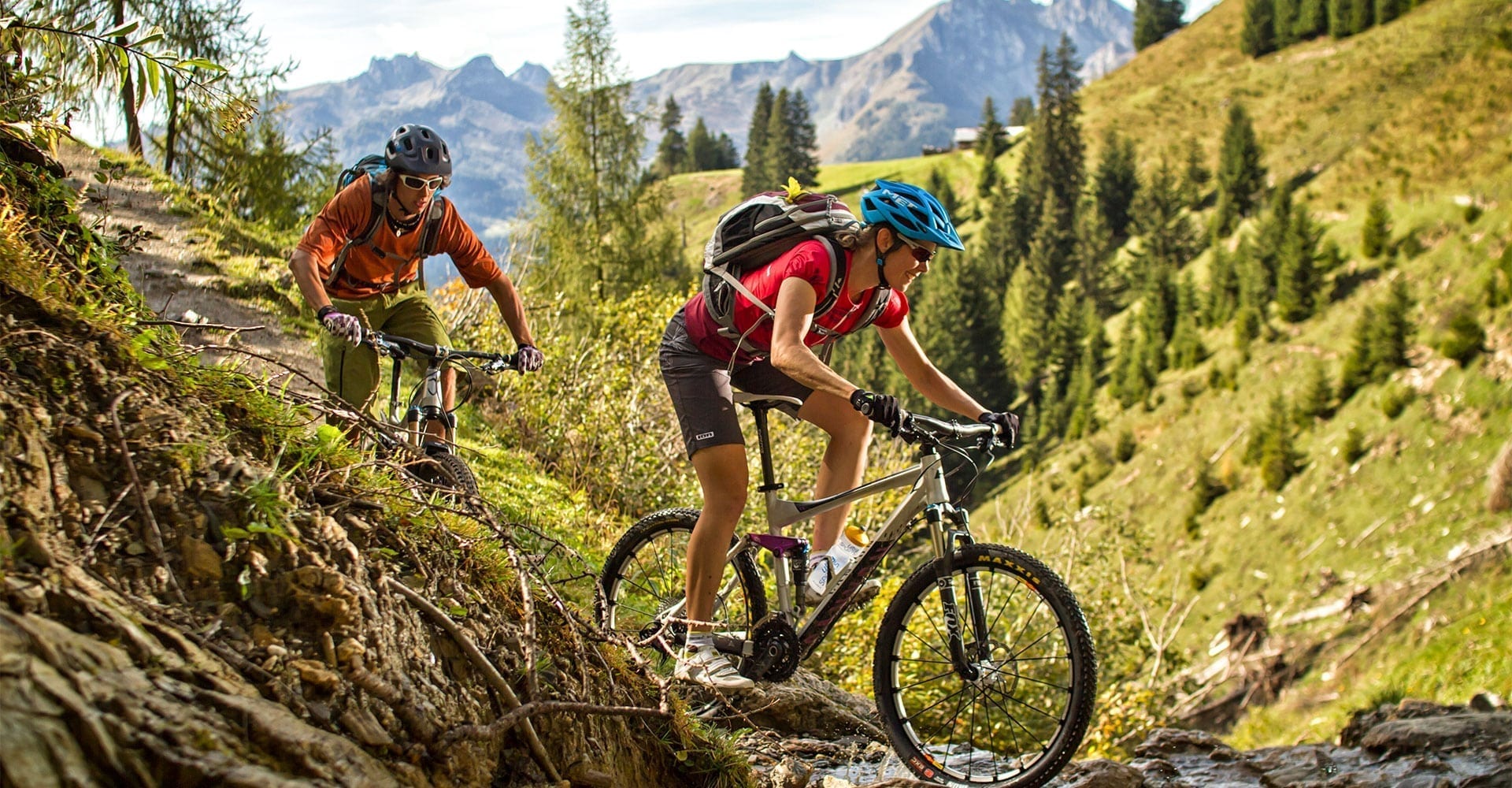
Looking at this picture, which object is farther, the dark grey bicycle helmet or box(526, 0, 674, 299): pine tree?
box(526, 0, 674, 299): pine tree

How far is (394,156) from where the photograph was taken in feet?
17.7

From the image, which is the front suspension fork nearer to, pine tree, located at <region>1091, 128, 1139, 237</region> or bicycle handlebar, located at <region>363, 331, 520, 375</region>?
bicycle handlebar, located at <region>363, 331, 520, 375</region>

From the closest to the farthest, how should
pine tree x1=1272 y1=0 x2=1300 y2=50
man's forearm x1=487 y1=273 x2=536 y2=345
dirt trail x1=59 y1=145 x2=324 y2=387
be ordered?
man's forearm x1=487 y1=273 x2=536 y2=345, dirt trail x1=59 y1=145 x2=324 y2=387, pine tree x1=1272 y1=0 x2=1300 y2=50

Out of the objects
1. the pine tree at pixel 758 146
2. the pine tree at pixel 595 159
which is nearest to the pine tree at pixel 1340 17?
the pine tree at pixel 758 146

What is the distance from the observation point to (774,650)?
16.2 feet

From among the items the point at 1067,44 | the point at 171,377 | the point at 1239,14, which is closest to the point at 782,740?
the point at 171,377

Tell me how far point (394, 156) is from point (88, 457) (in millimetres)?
3091

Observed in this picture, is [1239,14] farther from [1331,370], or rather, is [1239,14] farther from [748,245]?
[748,245]

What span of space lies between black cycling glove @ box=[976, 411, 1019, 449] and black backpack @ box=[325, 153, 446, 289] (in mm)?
2875

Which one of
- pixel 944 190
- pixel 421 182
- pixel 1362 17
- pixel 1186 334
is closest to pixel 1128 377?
pixel 1186 334

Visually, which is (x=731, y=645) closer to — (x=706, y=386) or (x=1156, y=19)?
(x=706, y=386)

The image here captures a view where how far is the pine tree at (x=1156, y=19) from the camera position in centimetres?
16524

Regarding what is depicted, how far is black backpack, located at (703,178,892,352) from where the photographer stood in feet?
15.2

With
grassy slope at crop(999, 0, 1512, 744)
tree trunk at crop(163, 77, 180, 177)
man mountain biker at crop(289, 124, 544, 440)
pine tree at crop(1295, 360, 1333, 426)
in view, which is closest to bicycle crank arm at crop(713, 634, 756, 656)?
man mountain biker at crop(289, 124, 544, 440)
